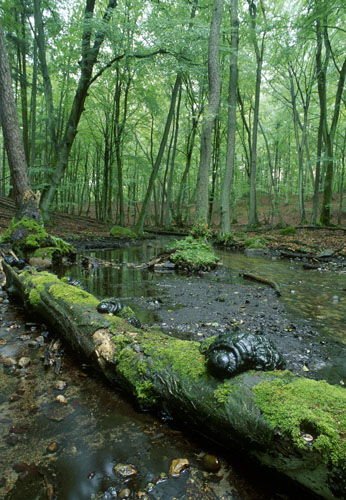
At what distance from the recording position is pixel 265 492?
1558 millimetres

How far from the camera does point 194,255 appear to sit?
9242mm

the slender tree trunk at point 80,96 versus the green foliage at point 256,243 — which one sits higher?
the slender tree trunk at point 80,96

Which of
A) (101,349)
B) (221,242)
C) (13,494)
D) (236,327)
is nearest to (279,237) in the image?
(221,242)

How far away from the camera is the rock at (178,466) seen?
1.70 meters

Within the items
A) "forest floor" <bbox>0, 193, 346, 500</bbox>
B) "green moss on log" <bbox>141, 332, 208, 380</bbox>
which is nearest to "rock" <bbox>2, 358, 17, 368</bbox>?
"forest floor" <bbox>0, 193, 346, 500</bbox>

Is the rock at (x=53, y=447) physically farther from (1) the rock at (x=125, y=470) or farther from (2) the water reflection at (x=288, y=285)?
(2) the water reflection at (x=288, y=285)

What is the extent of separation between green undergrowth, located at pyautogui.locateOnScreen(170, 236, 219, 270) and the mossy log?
6.17 metres

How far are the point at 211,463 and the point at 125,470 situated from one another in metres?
0.56

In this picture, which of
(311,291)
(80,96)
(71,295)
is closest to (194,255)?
(311,291)

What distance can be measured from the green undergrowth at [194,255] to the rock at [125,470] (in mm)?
7345

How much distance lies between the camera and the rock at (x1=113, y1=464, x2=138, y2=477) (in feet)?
5.54

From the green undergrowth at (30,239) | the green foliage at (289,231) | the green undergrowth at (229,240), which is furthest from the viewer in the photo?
the green foliage at (289,231)

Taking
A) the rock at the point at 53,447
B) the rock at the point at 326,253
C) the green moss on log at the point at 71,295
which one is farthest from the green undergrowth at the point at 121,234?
the rock at the point at 53,447

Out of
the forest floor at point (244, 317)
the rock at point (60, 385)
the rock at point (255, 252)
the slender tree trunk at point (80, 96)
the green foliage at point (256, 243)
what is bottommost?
the rock at point (60, 385)
